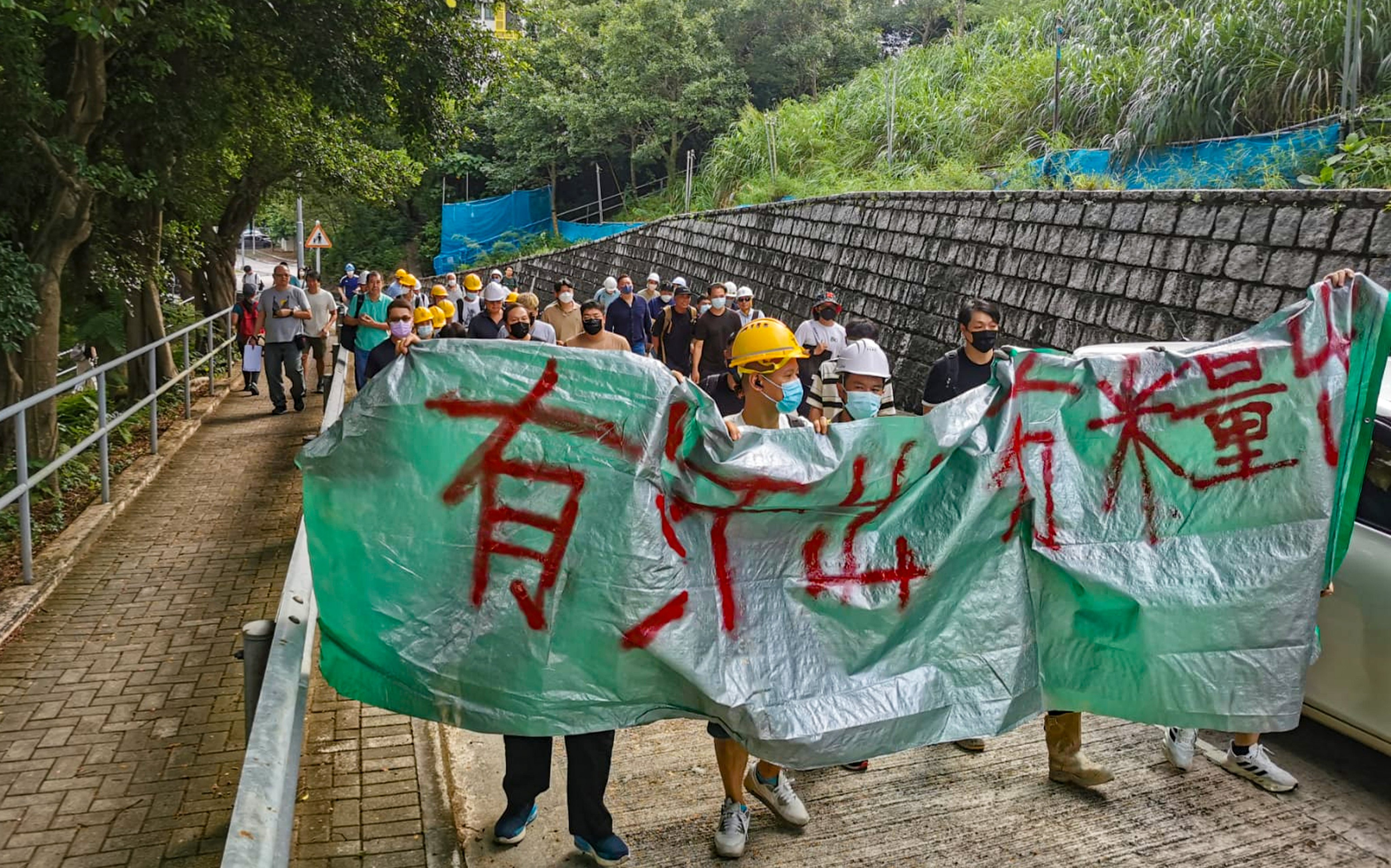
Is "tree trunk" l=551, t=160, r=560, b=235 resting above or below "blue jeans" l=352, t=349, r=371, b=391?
above

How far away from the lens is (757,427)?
13.5ft

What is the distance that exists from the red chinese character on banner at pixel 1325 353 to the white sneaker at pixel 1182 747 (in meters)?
1.20

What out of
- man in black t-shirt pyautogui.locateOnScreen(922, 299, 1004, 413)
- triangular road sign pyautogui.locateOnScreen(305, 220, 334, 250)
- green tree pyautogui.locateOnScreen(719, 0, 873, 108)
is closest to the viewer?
man in black t-shirt pyautogui.locateOnScreen(922, 299, 1004, 413)

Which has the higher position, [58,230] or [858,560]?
[58,230]

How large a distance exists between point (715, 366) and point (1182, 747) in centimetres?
743

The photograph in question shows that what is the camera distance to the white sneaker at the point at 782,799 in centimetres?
403

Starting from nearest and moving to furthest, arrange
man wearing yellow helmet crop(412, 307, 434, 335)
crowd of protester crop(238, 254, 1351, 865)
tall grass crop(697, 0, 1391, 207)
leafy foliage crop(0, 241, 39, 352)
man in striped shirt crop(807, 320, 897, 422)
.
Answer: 1. crowd of protester crop(238, 254, 1351, 865)
2. man in striped shirt crop(807, 320, 897, 422)
3. man wearing yellow helmet crop(412, 307, 434, 335)
4. leafy foliage crop(0, 241, 39, 352)
5. tall grass crop(697, 0, 1391, 207)

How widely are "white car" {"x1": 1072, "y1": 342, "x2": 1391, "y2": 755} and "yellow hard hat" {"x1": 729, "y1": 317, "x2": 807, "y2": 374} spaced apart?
107cm

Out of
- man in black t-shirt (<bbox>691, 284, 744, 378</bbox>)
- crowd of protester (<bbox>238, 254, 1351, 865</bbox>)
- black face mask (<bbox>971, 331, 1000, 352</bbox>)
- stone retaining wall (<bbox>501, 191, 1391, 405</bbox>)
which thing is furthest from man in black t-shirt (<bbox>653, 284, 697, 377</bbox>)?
black face mask (<bbox>971, 331, 1000, 352</bbox>)

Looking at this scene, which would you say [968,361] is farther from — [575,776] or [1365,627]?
[575,776]

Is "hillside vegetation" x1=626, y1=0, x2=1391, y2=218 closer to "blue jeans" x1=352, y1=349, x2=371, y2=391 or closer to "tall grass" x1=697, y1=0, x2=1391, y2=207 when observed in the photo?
"tall grass" x1=697, y1=0, x2=1391, y2=207

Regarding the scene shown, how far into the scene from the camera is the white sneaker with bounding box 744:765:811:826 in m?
4.03

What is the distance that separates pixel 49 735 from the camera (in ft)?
15.8

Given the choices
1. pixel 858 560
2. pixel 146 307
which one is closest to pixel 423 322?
pixel 858 560
